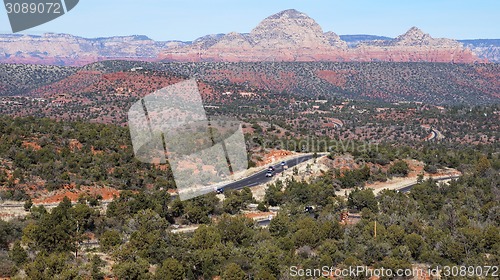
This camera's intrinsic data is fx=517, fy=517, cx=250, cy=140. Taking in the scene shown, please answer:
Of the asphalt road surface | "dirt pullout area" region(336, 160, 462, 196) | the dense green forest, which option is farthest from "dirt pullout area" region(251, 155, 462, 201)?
the dense green forest

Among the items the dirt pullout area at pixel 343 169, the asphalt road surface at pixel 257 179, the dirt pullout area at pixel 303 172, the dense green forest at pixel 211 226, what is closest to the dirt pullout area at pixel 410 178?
the dirt pullout area at pixel 343 169

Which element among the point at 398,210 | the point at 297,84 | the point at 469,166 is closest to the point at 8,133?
the point at 398,210

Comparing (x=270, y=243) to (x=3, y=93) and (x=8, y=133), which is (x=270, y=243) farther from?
(x=3, y=93)

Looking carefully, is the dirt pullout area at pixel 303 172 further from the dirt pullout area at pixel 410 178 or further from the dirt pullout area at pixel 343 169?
the dirt pullout area at pixel 410 178

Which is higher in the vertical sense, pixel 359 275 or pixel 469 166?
pixel 359 275

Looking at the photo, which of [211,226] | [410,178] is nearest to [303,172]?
[410,178]

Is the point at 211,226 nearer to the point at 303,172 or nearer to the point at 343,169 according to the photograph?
the point at 303,172

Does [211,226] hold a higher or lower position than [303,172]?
higher

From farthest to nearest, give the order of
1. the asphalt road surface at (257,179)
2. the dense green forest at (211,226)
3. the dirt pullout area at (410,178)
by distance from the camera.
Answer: the dirt pullout area at (410,178) → the asphalt road surface at (257,179) → the dense green forest at (211,226)
